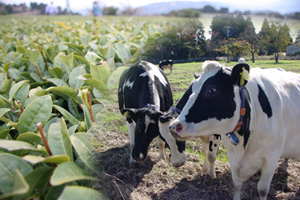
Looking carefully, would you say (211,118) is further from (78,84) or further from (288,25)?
(78,84)

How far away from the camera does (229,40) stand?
5.42 feet

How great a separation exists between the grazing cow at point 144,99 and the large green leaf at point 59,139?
1.39 feet

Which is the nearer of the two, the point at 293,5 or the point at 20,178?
the point at 20,178

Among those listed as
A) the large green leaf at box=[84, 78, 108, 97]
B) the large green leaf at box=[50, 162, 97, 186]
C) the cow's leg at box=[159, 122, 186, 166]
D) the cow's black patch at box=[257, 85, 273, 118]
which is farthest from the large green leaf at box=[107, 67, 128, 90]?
the cow's black patch at box=[257, 85, 273, 118]

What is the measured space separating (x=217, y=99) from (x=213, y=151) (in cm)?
27

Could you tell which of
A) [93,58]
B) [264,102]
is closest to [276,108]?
[264,102]

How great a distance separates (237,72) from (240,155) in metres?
0.48

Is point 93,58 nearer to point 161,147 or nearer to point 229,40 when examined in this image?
point 161,147

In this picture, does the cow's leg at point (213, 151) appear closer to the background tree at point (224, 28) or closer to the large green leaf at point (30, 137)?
the background tree at point (224, 28)

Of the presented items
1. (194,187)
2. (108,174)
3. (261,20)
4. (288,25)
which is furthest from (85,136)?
(288,25)

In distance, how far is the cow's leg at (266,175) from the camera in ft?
4.75

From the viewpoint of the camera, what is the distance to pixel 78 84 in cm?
237

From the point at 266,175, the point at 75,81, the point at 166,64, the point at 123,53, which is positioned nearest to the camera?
the point at 266,175

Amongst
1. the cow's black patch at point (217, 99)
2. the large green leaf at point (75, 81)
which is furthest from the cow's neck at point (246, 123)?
the large green leaf at point (75, 81)
